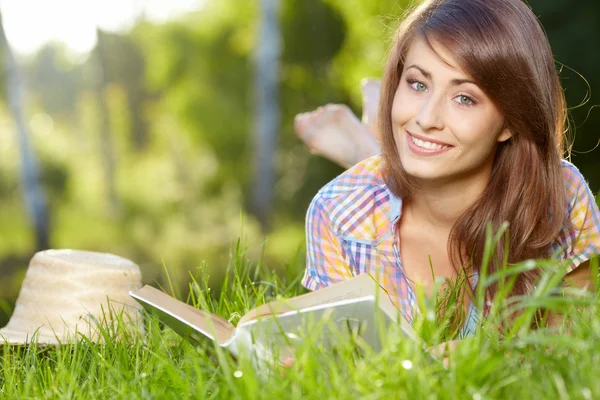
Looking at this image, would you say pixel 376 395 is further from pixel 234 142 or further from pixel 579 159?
pixel 234 142

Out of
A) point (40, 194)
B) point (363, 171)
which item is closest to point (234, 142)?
point (40, 194)

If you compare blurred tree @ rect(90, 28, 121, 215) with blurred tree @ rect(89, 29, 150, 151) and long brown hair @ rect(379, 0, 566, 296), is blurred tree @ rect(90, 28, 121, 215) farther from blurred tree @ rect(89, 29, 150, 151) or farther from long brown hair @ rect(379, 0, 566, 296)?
long brown hair @ rect(379, 0, 566, 296)

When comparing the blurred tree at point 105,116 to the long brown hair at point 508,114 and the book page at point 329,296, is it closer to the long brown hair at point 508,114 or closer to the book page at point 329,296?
the long brown hair at point 508,114

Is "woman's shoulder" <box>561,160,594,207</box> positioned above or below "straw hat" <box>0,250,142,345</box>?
above

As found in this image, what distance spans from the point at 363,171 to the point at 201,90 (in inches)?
736

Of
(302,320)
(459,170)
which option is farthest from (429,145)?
(302,320)

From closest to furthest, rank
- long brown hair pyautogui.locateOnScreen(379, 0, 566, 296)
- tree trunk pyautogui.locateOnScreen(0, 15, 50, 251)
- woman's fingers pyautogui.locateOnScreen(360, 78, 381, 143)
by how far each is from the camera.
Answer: long brown hair pyautogui.locateOnScreen(379, 0, 566, 296)
woman's fingers pyautogui.locateOnScreen(360, 78, 381, 143)
tree trunk pyautogui.locateOnScreen(0, 15, 50, 251)

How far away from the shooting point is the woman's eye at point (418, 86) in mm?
2111

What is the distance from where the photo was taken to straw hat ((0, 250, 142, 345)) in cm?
240

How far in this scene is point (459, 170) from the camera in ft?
7.09

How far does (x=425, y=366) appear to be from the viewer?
138 centimetres

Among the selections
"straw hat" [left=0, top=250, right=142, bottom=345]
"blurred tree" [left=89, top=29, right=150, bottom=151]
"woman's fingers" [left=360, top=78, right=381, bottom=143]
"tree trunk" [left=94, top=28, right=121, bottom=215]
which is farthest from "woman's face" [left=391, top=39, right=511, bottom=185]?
"blurred tree" [left=89, top=29, right=150, bottom=151]

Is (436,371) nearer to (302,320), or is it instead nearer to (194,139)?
(302,320)

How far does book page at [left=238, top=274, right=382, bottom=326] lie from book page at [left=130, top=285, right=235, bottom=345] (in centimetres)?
7
